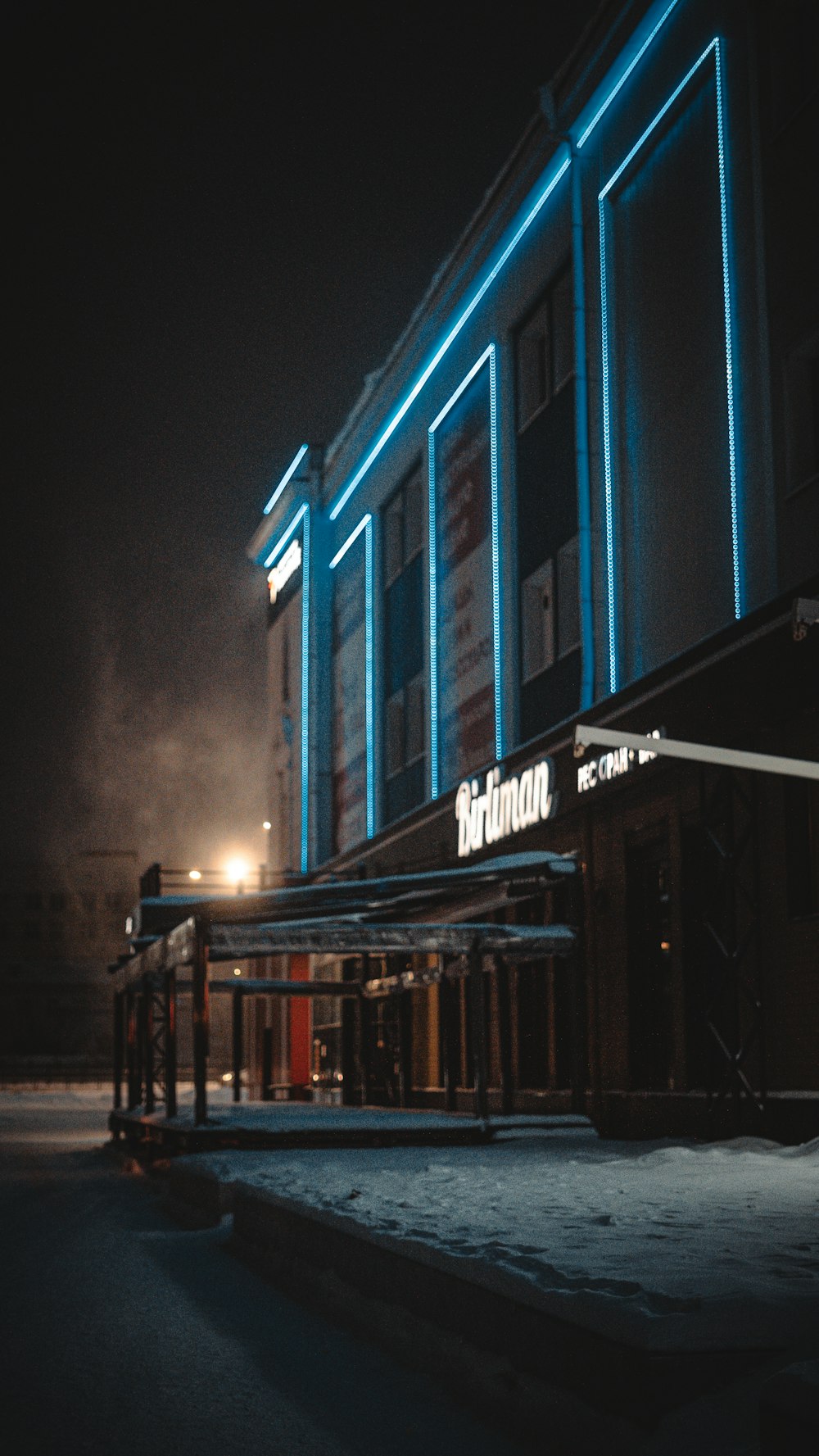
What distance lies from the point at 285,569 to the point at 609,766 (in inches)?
932

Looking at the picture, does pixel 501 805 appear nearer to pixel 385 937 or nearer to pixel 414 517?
pixel 385 937

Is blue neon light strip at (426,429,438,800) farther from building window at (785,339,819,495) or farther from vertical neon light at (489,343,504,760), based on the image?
building window at (785,339,819,495)

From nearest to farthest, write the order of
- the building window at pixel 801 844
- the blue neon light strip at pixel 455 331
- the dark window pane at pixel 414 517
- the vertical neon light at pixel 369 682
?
the building window at pixel 801 844 → the blue neon light strip at pixel 455 331 → the dark window pane at pixel 414 517 → the vertical neon light at pixel 369 682

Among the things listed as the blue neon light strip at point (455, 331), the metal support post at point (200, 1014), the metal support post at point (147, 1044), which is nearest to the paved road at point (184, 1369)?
the metal support post at point (200, 1014)

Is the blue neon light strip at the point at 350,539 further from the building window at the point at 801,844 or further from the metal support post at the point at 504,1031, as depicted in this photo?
the building window at the point at 801,844

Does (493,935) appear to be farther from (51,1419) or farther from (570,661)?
(51,1419)

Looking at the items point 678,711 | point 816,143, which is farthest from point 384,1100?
point 816,143

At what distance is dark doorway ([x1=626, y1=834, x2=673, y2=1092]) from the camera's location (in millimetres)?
17797

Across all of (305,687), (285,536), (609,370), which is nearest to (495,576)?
(609,370)

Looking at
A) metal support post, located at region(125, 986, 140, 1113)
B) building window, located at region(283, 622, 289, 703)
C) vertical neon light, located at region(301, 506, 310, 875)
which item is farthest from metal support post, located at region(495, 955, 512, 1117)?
building window, located at region(283, 622, 289, 703)

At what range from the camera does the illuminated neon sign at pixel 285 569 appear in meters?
39.4

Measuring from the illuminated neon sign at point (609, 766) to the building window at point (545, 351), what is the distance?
17.6 feet

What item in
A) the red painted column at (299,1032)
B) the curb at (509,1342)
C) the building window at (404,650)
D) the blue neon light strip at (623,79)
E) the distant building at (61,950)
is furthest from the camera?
the distant building at (61,950)

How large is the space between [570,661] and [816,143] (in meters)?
7.82
